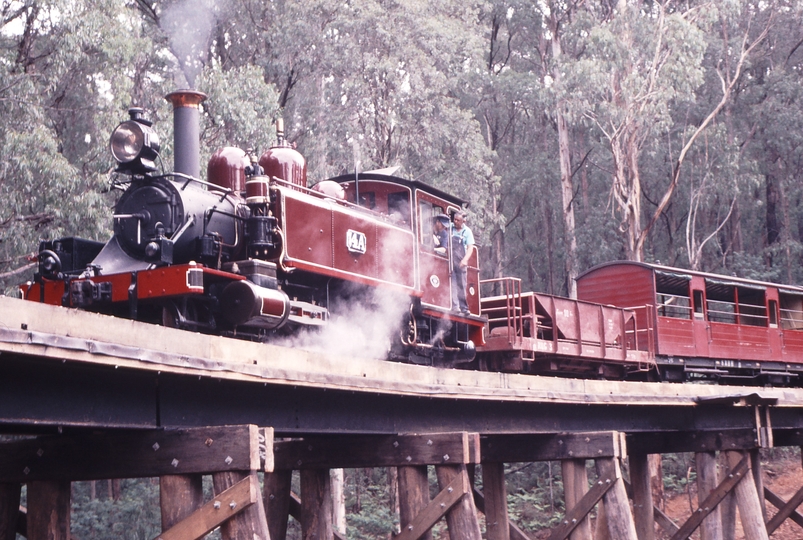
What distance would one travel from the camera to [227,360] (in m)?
5.98

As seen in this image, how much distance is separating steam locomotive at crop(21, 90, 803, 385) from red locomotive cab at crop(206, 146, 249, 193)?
0.05ft

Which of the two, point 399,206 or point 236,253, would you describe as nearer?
point 236,253

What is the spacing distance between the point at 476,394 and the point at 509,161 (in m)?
30.4

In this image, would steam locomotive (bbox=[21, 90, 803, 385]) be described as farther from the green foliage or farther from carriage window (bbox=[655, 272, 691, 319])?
the green foliage

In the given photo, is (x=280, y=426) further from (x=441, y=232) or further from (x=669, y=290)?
(x=669, y=290)

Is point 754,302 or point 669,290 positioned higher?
point 669,290

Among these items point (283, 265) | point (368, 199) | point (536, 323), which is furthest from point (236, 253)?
point (536, 323)

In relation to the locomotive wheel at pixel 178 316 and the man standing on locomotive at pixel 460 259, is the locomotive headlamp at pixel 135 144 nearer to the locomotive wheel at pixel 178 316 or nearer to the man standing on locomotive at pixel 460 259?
the locomotive wheel at pixel 178 316

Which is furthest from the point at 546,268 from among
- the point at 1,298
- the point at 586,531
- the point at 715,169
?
the point at 1,298

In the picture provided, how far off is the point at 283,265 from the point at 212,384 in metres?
3.23

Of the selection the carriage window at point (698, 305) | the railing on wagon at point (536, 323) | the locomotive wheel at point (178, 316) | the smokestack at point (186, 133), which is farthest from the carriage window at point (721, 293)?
the locomotive wheel at point (178, 316)

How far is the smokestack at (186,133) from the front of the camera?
400 inches

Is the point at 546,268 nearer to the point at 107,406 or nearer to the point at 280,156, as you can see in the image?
the point at 280,156

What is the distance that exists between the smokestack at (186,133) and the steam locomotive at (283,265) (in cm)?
2
